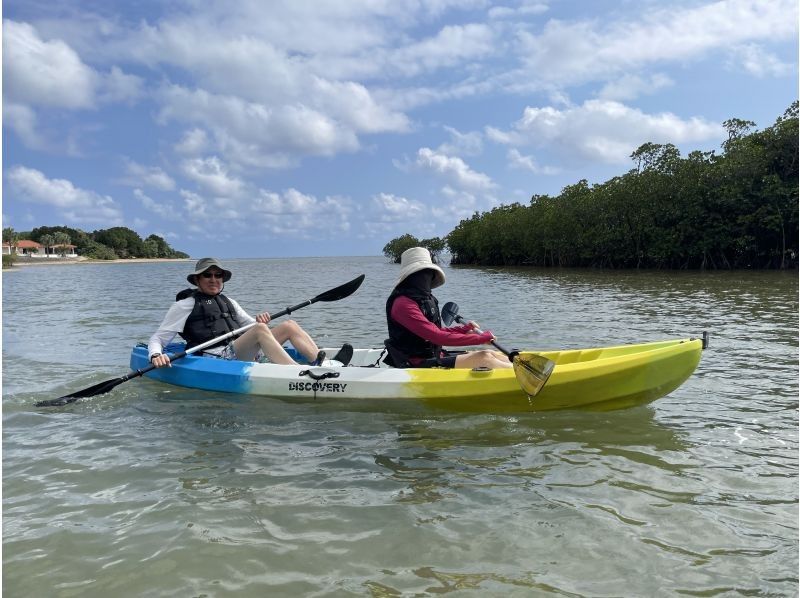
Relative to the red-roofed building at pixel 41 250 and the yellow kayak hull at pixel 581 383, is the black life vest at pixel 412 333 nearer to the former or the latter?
the yellow kayak hull at pixel 581 383

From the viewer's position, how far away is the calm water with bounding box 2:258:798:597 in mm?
2914

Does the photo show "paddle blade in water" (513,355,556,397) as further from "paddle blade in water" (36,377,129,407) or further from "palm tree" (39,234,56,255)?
"palm tree" (39,234,56,255)

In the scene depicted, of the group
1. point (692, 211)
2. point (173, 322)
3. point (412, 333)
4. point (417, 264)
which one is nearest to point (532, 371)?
point (412, 333)

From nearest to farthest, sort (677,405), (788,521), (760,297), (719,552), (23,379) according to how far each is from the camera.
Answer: (719,552), (788,521), (677,405), (23,379), (760,297)

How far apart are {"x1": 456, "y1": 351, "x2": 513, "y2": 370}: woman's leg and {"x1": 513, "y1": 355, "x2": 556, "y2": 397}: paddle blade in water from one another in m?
0.47

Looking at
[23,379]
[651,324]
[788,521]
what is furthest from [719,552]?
[651,324]

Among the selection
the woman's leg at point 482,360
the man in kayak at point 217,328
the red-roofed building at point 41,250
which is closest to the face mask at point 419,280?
the woman's leg at point 482,360

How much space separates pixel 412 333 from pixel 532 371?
1.36 m

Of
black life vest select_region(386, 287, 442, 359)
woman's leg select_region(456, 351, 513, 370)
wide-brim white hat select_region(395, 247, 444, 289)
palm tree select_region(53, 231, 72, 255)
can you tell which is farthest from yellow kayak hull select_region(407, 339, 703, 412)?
palm tree select_region(53, 231, 72, 255)

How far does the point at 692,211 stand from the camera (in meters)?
39.0

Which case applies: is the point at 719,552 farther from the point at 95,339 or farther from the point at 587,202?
the point at 587,202

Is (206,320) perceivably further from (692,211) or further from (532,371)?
(692,211)

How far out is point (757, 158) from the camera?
35.8 meters

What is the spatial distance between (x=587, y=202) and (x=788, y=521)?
47.9m
